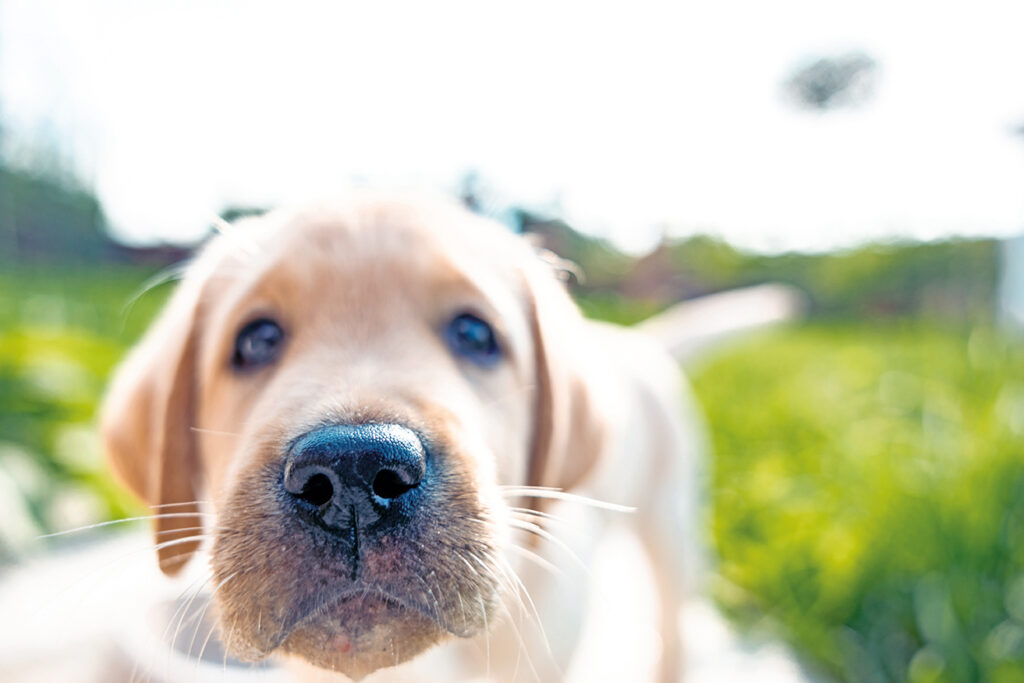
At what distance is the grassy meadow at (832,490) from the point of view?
2084mm

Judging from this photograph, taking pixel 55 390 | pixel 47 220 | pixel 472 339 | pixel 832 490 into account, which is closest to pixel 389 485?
pixel 472 339

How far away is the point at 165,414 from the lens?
1341 mm

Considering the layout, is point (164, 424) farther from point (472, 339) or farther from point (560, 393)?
point (560, 393)

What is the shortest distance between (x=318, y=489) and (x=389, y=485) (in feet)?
0.30

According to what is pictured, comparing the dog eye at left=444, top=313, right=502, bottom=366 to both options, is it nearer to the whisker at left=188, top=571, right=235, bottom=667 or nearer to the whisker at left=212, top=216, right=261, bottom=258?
the whisker at left=212, top=216, right=261, bottom=258

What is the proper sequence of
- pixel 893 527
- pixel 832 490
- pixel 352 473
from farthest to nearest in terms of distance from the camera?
pixel 832 490
pixel 893 527
pixel 352 473

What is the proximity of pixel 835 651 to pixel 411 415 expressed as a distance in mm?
1771

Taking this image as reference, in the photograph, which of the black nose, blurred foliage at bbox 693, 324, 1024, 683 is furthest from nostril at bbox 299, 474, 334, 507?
blurred foliage at bbox 693, 324, 1024, 683

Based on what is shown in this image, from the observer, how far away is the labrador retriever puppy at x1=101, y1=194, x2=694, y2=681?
90 cm

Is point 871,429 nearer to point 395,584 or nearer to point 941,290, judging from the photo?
point 941,290

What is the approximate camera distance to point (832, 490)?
2.97 m

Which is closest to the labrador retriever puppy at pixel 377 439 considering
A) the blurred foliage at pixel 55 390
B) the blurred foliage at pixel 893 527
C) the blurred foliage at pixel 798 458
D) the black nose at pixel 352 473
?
the black nose at pixel 352 473

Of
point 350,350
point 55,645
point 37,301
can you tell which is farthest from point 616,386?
point 37,301

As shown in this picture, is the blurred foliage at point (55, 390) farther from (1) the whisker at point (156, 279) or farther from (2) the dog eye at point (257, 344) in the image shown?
(2) the dog eye at point (257, 344)
